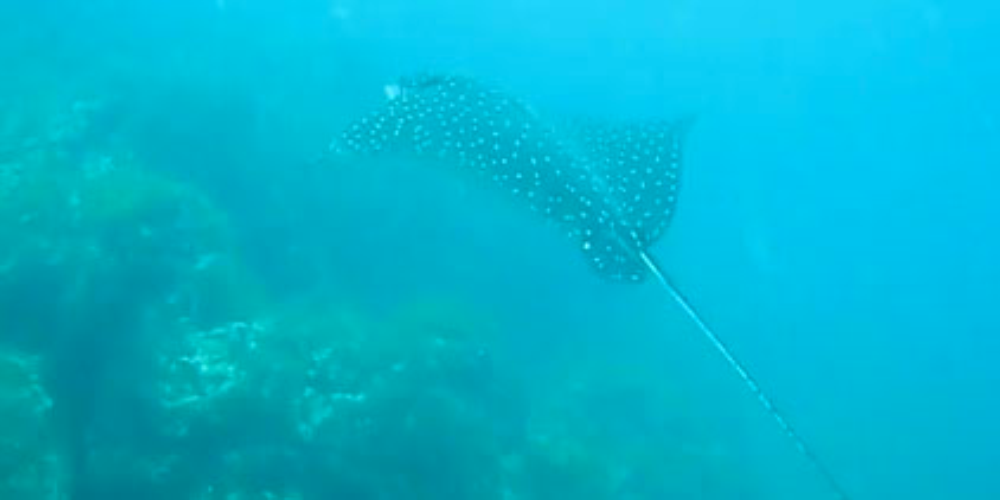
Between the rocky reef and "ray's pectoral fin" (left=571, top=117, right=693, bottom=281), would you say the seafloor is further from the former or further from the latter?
"ray's pectoral fin" (left=571, top=117, right=693, bottom=281)

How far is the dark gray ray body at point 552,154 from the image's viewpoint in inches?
307

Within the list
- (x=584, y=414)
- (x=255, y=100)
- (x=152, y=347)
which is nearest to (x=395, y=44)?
(x=255, y=100)

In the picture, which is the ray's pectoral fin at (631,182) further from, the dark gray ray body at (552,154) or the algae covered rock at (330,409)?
the algae covered rock at (330,409)

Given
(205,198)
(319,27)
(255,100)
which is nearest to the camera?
(205,198)

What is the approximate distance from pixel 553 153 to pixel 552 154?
0.04 ft

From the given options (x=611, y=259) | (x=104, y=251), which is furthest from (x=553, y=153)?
(x=104, y=251)

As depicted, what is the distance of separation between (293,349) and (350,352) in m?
0.57

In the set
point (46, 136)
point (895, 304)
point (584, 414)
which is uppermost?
point (46, 136)

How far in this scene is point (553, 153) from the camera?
27.4 feet

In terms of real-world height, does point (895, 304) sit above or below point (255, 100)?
below

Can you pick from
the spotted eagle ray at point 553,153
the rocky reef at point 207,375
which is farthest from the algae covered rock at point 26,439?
the spotted eagle ray at point 553,153

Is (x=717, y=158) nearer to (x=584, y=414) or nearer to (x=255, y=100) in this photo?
(x=584, y=414)

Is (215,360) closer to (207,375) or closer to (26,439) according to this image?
(207,375)

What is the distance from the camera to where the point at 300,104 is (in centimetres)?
1229
